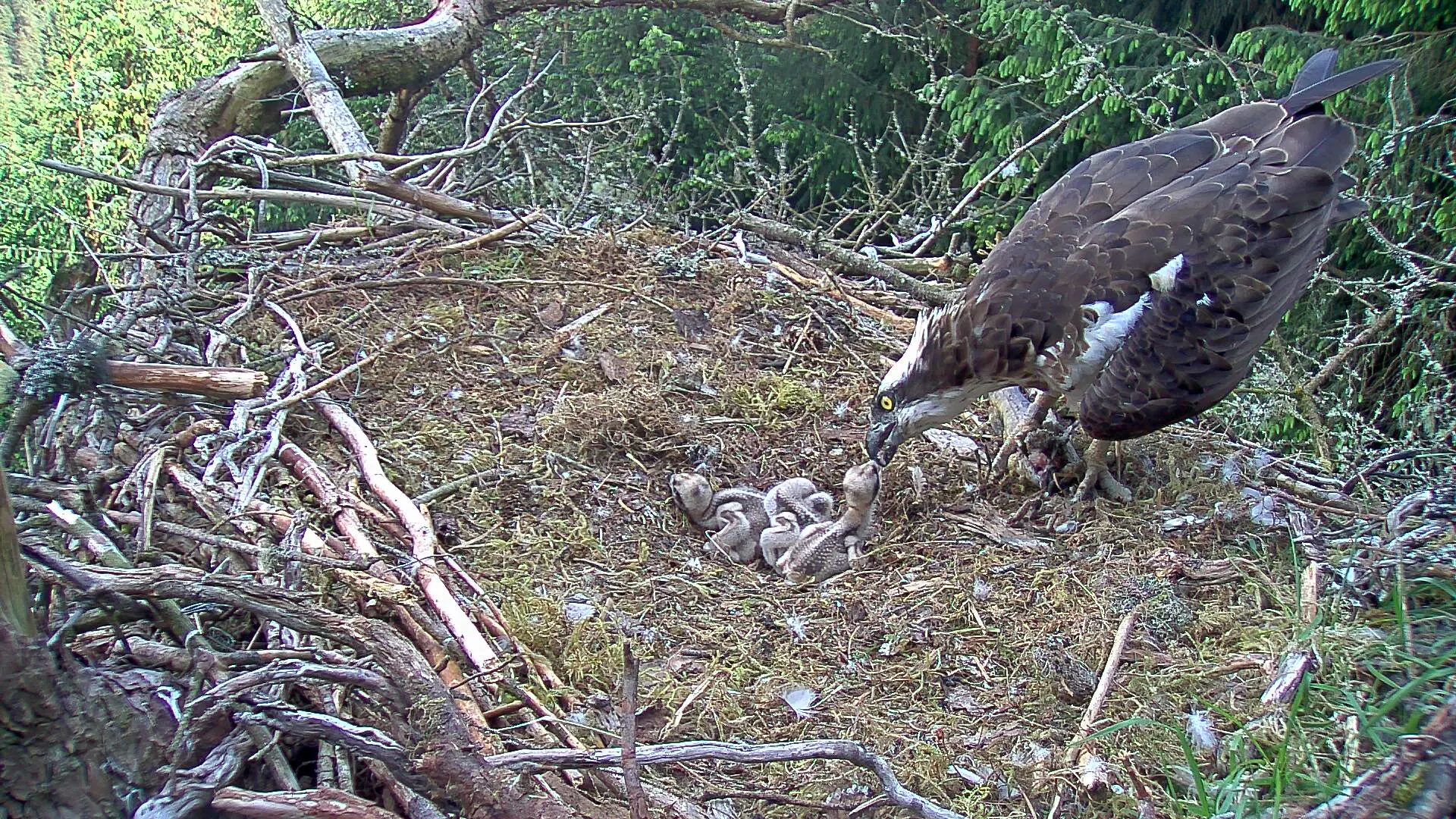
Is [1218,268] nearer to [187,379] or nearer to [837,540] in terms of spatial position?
[837,540]

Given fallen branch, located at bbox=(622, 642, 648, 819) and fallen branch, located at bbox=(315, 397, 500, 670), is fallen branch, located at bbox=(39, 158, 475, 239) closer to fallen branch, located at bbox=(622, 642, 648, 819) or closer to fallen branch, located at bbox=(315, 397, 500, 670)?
fallen branch, located at bbox=(315, 397, 500, 670)

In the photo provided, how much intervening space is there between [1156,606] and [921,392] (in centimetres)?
115

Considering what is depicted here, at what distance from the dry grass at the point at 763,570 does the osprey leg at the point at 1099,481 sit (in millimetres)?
80

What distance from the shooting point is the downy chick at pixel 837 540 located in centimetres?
355

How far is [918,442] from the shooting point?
427 cm

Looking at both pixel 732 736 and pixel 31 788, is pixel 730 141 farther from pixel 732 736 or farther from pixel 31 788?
pixel 31 788

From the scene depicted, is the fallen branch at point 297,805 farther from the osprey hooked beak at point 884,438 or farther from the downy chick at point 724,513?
the osprey hooked beak at point 884,438

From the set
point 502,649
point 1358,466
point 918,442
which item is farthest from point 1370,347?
point 502,649

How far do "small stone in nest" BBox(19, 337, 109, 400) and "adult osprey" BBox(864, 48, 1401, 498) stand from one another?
251 centimetres

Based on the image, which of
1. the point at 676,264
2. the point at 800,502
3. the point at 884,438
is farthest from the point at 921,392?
the point at 676,264

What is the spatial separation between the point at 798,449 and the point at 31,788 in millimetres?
3075

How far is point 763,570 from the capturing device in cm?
380

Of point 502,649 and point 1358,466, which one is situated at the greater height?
point 502,649

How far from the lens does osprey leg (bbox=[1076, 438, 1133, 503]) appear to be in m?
3.71
